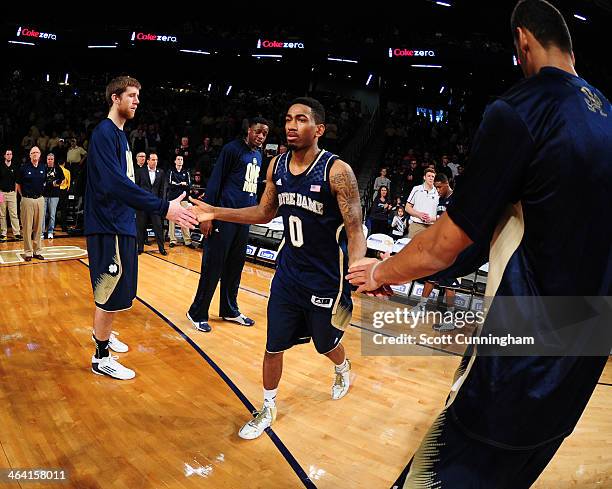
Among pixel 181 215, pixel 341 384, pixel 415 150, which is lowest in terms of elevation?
pixel 341 384

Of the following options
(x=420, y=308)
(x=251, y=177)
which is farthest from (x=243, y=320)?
(x=420, y=308)

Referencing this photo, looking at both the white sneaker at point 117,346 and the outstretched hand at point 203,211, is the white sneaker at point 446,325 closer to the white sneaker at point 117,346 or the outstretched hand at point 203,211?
the white sneaker at point 117,346

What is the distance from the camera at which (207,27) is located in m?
23.7

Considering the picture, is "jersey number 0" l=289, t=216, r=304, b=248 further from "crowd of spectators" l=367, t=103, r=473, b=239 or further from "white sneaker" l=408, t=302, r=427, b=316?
"crowd of spectators" l=367, t=103, r=473, b=239

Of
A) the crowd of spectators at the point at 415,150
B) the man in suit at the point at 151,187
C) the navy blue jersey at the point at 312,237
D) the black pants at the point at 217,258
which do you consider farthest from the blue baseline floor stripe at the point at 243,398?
the crowd of spectators at the point at 415,150

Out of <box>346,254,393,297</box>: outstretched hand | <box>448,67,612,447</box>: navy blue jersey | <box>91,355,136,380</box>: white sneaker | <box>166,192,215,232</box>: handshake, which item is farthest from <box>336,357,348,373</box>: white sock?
<box>448,67,612,447</box>: navy blue jersey

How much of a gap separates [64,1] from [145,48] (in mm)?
Result: 4103

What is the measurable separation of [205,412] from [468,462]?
9.18 ft

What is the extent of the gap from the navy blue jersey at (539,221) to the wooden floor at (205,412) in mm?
→ 1959

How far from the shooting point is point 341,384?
4117 mm

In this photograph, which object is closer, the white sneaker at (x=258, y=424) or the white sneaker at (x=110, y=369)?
the white sneaker at (x=258, y=424)

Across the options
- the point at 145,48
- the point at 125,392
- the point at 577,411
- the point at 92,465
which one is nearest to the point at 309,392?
the point at 125,392

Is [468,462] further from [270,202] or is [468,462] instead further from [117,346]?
[117,346]

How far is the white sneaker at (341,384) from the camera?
4074mm
